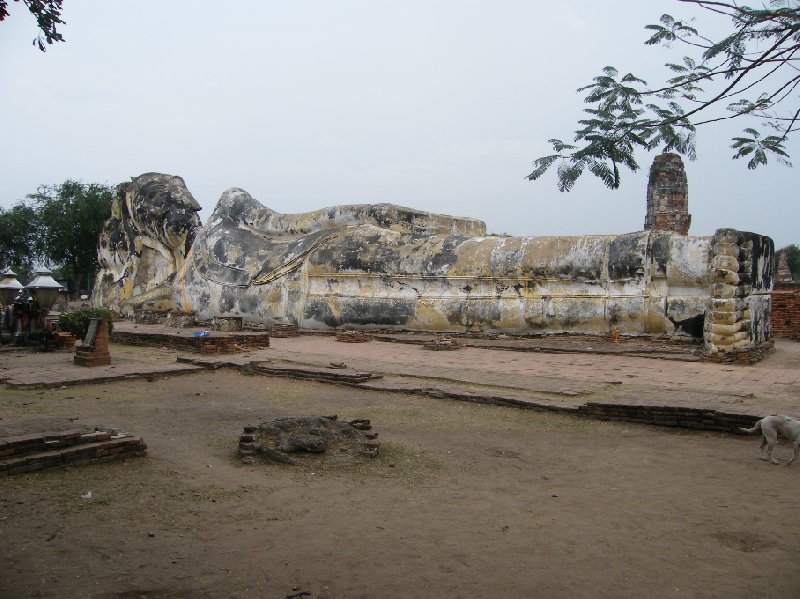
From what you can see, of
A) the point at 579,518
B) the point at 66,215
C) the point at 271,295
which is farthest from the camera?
the point at 66,215

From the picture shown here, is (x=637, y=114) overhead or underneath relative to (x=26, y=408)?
overhead

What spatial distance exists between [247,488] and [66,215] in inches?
814

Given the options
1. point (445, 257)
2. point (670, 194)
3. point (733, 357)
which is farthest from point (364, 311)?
point (670, 194)

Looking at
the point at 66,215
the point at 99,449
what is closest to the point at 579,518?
the point at 99,449

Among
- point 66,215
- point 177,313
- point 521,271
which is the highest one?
point 66,215

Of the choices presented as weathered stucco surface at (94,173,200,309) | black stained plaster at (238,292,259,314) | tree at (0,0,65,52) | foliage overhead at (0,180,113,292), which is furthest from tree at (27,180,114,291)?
tree at (0,0,65,52)

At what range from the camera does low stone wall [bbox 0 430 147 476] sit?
151 inches

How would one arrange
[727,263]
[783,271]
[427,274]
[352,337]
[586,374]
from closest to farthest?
[586,374] < [727,263] < [352,337] < [427,274] < [783,271]

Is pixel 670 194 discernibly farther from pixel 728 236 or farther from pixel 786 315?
pixel 728 236

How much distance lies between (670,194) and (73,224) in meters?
17.0

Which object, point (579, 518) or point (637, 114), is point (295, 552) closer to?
point (579, 518)

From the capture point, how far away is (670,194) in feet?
55.8

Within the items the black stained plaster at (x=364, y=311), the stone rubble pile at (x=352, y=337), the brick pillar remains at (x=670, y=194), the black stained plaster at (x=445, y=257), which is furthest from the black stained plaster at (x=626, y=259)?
the brick pillar remains at (x=670, y=194)

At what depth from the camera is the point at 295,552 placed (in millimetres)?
2941
